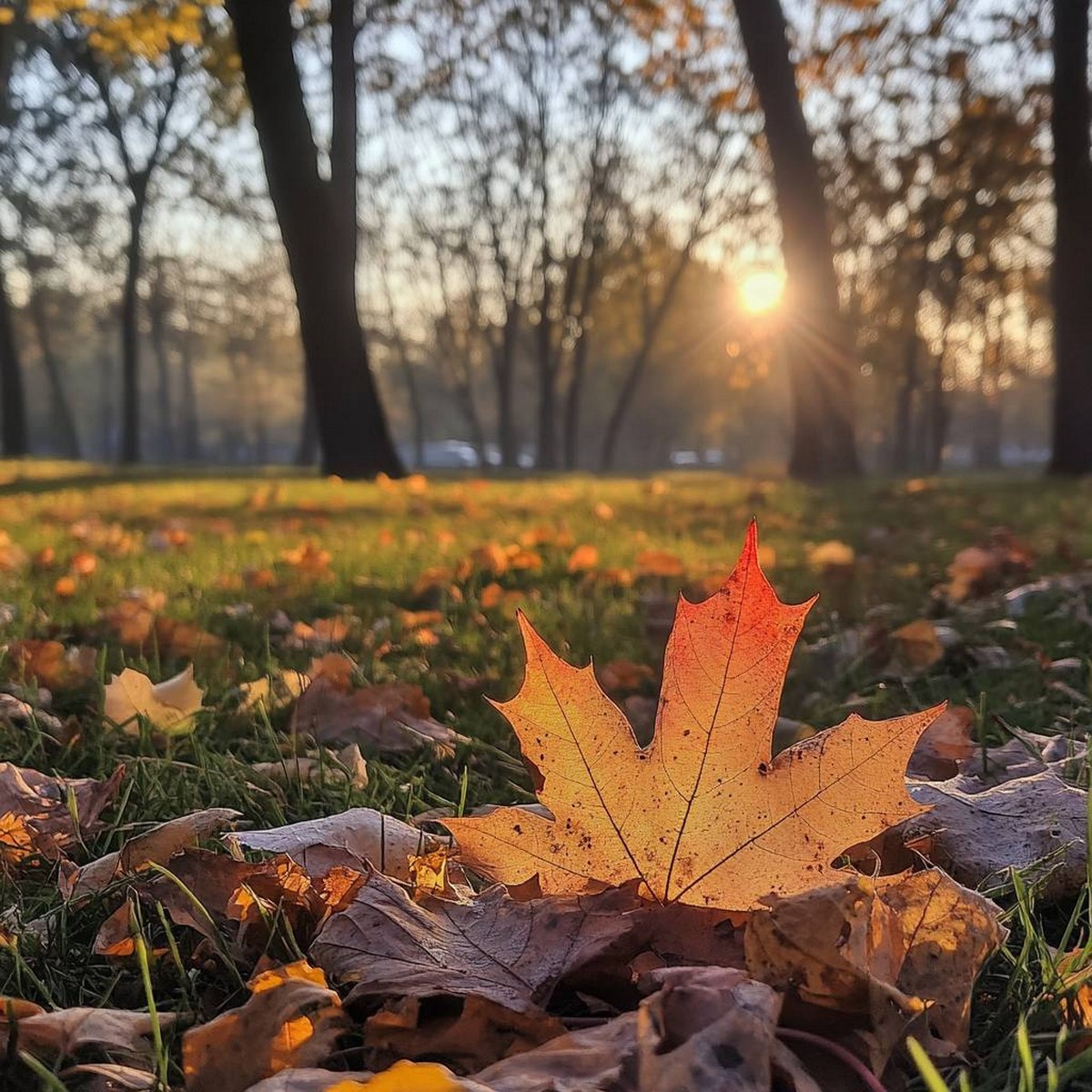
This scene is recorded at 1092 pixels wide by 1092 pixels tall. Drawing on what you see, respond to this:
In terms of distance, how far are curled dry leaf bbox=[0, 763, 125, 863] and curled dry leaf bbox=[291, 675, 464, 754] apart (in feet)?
1.28

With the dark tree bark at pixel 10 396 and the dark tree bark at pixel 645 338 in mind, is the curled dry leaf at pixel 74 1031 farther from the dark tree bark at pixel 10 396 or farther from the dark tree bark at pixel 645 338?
the dark tree bark at pixel 645 338

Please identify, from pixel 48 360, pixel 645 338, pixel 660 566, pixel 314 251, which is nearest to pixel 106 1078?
pixel 660 566

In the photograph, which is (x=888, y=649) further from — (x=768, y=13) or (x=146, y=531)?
(x=768, y=13)

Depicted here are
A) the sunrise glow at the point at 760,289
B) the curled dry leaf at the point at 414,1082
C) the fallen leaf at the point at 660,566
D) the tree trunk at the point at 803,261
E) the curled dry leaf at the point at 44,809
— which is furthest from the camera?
the sunrise glow at the point at 760,289

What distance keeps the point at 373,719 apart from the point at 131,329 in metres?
20.2

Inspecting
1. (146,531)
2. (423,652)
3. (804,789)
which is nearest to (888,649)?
(423,652)

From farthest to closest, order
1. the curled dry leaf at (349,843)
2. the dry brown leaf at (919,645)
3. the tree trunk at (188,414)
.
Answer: the tree trunk at (188,414) → the dry brown leaf at (919,645) → the curled dry leaf at (349,843)

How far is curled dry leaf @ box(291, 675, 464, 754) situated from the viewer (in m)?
1.78

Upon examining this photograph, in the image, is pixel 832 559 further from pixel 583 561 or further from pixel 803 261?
pixel 803 261

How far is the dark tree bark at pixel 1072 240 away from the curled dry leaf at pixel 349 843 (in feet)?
36.3

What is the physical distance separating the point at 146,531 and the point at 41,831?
3966 millimetres

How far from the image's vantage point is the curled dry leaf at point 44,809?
1.26 metres

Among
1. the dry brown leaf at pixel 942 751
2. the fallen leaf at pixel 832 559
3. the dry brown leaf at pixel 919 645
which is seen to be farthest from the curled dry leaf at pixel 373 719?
the fallen leaf at pixel 832 559

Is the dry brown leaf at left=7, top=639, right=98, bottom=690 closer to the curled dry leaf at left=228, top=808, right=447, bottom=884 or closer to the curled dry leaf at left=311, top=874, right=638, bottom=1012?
the curled dry leaf at left=228, top=808, right=447, bottom=884
